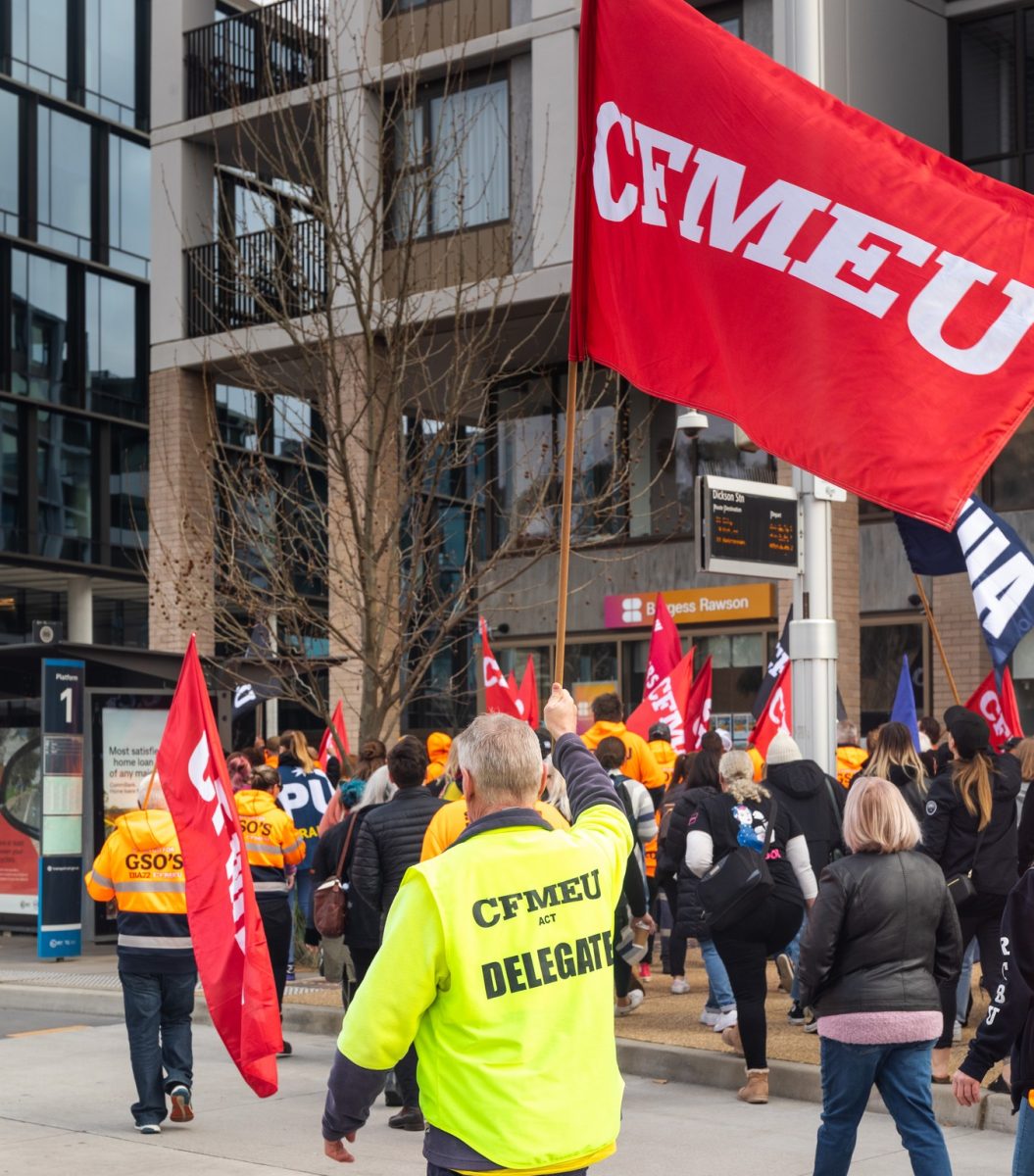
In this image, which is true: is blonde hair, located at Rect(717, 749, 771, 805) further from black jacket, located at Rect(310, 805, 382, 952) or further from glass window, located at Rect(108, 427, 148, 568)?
glass window, located at Rect(108, 427, 148, 568)

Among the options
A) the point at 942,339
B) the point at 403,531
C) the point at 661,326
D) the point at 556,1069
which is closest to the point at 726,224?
the point at 661,326

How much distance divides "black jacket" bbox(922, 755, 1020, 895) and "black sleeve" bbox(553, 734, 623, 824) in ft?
17.3

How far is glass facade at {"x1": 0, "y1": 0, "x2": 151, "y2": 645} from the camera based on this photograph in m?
37.3

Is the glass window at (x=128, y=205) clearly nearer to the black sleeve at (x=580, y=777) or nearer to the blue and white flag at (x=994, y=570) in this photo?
the blue and white flag at (x=994, y=570)

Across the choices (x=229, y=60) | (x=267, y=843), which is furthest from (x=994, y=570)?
(x=229, y=60)

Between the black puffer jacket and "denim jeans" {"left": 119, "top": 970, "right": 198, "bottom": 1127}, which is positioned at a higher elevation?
the black puffer jacket

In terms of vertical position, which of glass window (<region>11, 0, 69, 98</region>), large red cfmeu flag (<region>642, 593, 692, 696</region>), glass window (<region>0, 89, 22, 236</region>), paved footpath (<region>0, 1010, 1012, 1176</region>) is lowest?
paved footpath (<region>0, 1010, 1012, 1176</region>)

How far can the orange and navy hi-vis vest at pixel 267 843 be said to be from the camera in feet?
35.7

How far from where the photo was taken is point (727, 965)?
9266 millimetres

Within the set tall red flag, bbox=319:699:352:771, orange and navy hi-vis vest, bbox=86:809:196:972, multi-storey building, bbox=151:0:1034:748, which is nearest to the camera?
orange and navy hi-vis vest, bbox=86:809:196:972

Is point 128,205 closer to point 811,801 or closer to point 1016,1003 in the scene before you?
point 811,801

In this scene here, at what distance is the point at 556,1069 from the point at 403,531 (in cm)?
1679

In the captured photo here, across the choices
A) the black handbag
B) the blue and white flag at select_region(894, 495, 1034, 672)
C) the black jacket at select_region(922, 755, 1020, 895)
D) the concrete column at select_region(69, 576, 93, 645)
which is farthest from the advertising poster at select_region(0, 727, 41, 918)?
the concrete column at select_region(69, 576, 93, 645)

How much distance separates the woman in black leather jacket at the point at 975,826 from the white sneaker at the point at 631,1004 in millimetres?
2729
